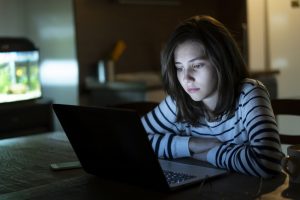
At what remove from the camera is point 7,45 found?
3.22 m

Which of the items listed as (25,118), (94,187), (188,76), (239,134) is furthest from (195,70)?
(25,118)

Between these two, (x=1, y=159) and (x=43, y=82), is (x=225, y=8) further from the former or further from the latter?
(x=1, y=159)

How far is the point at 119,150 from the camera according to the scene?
104cm

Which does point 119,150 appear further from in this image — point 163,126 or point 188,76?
point 163,126

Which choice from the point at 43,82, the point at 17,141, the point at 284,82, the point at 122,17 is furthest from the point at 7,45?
the point at 284,82

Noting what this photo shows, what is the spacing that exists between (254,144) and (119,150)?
1.14ft

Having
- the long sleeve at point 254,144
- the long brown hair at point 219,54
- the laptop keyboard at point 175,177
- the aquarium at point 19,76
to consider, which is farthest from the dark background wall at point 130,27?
the laptop keyboard at point 175,177

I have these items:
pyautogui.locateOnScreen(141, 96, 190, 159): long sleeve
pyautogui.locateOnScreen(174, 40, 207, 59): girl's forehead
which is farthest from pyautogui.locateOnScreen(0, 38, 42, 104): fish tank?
pyautogui.locateOnScreen(174, 40, 207, 59): girl's forehead

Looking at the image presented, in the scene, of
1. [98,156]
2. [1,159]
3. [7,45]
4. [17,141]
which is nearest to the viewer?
[98,156]

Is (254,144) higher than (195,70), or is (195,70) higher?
(195,70)

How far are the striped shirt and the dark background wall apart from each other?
2.08m

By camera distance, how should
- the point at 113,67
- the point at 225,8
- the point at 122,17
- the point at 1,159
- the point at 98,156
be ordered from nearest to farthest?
1. the point at 98,156
2. the point at 1,159
3. the point at 113,67
4. the point at 122,17
5. the point at 225,8

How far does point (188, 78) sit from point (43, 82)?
8.66 ft

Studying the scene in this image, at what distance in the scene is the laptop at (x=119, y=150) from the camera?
3.15 feet
